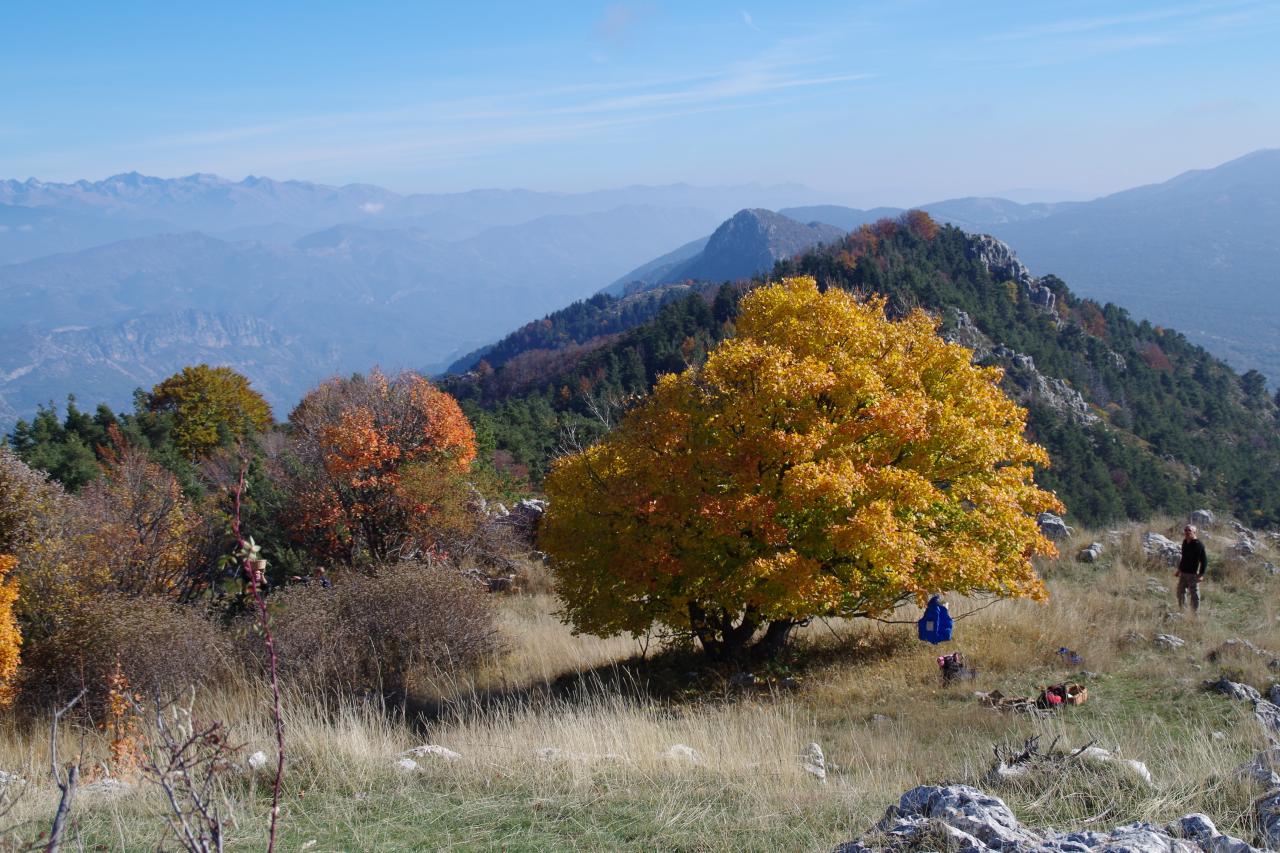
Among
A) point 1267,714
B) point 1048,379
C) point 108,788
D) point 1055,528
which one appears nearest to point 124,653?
point 108,788

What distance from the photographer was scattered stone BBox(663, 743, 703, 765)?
771 centimetres

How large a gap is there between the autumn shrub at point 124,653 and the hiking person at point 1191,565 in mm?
16669

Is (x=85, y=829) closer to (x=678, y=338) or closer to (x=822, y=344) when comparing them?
(x=822, y=344)

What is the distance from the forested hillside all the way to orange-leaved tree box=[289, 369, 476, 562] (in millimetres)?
10537

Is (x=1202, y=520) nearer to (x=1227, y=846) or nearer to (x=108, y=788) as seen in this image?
(x=1227, y=846)

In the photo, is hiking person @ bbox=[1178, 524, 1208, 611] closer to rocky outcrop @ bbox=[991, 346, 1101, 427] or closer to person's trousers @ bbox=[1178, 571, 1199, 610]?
person's trousers @ bbox=[1178, 571, 1199, 610]

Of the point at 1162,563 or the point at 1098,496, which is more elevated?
the point at 1162,563

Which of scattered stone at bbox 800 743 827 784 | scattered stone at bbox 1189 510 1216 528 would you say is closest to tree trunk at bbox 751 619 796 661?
scattered stone at bbox 800 743 827 784

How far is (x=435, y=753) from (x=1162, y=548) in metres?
18.6

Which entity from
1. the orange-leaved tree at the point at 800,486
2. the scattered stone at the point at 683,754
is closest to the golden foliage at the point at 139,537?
the orange-leaved tree at the point at 800,486

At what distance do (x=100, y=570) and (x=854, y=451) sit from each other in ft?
49.2

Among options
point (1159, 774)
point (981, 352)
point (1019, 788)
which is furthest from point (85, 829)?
point (981, 352)

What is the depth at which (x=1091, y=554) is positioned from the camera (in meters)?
20.4

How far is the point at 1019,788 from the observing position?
6219mm
